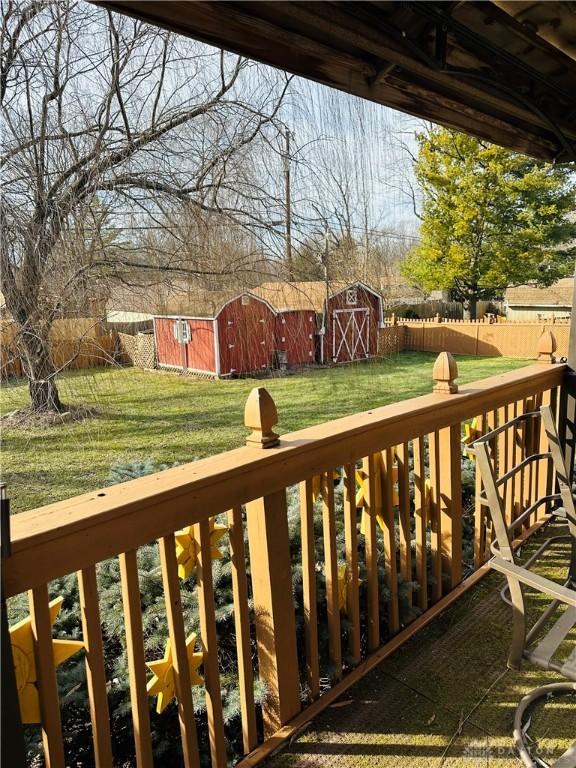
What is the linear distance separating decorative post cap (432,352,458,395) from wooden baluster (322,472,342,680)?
0.62 metres

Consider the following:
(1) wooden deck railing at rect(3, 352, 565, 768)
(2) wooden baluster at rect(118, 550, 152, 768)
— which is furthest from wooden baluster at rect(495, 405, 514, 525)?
(2) wooden baluster at rect(118, 550, 152, 768)

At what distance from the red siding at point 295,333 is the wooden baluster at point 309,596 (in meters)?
0.48

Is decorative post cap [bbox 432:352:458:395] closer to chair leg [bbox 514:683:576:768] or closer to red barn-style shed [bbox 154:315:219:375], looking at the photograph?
red barn-style shed [bbox 154:315:219:375]

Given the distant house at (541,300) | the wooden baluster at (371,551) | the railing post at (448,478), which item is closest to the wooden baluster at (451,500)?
the railing post at (448,478)

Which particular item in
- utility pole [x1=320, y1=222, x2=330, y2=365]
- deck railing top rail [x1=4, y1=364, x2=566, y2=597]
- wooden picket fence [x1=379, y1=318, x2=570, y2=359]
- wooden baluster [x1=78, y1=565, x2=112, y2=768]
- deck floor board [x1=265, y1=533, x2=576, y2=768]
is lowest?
deck floor board [x1=265, y1=533, x2=576, y2=768]

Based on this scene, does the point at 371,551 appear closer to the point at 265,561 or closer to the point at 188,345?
the point at 265,561

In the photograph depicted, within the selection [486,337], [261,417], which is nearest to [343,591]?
[261,417]

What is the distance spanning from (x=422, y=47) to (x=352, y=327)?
2.69 ft

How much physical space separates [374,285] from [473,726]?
134 centimetres

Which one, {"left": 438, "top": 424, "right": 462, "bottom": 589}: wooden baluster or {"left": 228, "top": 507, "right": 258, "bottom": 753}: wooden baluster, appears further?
{"left": 438, "top": 424, "right": 462, "bottom": 589}: wooden baluster

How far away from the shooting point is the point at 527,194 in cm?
306

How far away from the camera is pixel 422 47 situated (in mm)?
1246

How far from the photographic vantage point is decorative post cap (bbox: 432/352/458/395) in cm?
171

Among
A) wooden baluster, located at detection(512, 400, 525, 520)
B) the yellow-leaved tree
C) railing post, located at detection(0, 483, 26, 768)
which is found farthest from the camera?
the yellow-leaved tree
